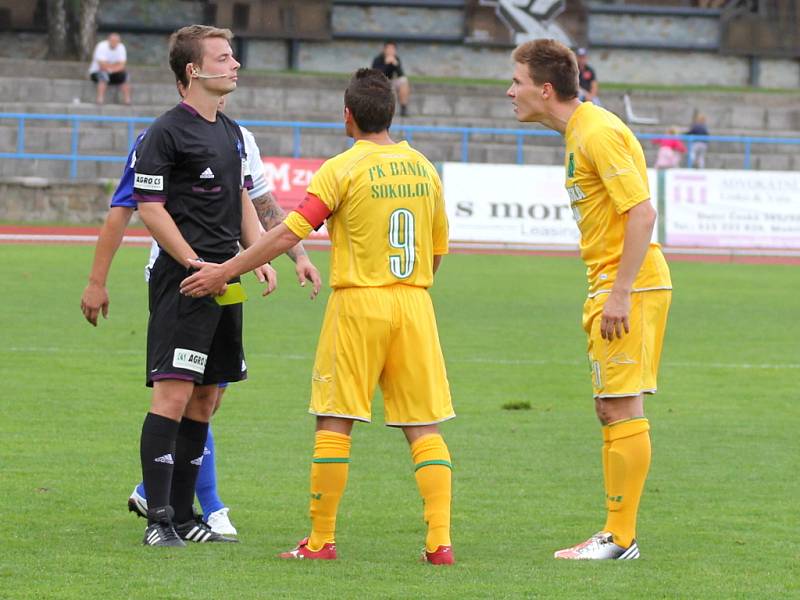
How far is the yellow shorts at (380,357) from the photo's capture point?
603cm

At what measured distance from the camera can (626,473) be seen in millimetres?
6305

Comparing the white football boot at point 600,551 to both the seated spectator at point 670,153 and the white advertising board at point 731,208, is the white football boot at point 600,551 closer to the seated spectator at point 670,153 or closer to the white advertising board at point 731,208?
the white advertising board at point 731,208

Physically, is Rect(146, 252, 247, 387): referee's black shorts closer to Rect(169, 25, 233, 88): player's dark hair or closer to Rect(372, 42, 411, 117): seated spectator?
Rect(169, 25, 233, 88): player's dark hair

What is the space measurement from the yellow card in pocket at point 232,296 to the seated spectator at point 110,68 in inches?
1074

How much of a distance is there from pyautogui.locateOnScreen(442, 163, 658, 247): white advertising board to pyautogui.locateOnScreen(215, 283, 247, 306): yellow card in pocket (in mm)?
18127

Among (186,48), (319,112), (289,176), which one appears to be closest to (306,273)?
(186,48)

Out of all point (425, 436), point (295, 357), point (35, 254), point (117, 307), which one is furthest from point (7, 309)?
point (425, 436)

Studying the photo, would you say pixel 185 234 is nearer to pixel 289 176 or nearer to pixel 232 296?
pixel 232 296

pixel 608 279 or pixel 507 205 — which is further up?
pixel 608 279

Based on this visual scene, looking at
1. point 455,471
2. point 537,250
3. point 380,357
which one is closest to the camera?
point 380,357

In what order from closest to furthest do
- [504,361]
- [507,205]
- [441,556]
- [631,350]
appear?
[441,556]
[631,350]
[504,361]
[507,205]

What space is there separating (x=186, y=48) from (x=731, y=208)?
19.7 m

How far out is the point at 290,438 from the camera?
9.12 m

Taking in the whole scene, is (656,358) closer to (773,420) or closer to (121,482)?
(121,482)
